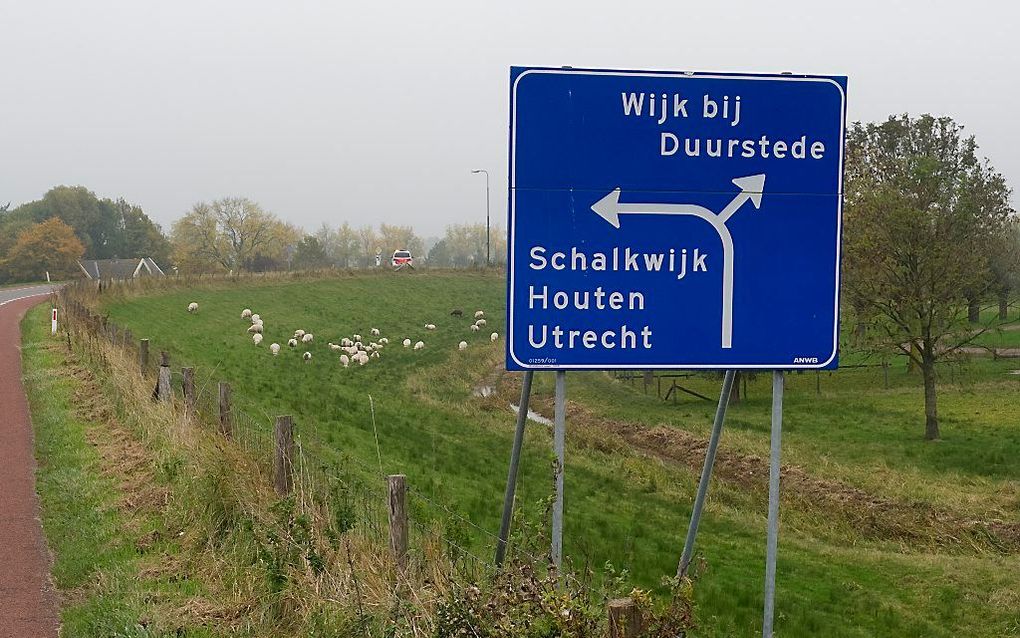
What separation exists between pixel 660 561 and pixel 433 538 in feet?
27.6

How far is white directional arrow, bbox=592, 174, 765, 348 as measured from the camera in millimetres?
4883

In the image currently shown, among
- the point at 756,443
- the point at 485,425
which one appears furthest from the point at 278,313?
the point at 756,443

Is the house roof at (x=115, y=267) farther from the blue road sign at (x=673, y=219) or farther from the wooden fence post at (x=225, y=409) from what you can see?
the blue road sign at (x=673, y=219)

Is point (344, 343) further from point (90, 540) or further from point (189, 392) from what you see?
point (90, 540)

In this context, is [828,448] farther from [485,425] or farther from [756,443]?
[485,425]

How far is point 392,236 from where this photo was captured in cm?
18712

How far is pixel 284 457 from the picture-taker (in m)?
7.82

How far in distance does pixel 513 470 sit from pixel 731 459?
827 inches

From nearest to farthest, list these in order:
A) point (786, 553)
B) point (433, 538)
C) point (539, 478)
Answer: point (433, 538)
point (786, 553)
point (539, 478)

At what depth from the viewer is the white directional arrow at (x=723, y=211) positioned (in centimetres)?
488

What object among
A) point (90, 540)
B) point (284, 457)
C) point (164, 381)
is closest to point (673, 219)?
point (284, 457)

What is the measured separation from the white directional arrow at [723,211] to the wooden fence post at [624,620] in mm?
1723

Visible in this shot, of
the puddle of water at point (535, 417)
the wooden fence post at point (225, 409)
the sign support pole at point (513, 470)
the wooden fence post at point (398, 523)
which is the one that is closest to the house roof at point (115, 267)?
the puddle of water at point (535, 417)

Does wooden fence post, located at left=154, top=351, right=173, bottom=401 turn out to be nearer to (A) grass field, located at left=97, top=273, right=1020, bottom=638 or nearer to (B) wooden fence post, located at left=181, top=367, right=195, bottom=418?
(A) grass field, located at left=97, top=273, right=1020, bottom=638
